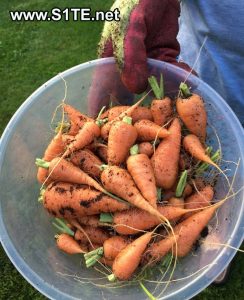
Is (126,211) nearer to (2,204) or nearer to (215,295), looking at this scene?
(2,204)

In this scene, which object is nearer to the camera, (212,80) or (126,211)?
(126,211)

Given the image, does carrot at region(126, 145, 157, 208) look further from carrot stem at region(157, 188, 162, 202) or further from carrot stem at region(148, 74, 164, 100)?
carrot stem at region(148, 74, 164, 100)

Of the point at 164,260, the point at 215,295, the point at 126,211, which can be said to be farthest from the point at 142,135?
the point at 215,295

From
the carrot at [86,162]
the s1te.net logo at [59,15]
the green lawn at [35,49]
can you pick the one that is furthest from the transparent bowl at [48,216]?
the s1te.net logo at [59,15]

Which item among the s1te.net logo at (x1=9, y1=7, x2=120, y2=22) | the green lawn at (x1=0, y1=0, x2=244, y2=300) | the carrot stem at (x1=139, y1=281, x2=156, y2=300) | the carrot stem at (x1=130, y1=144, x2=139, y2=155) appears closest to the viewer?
the carrot stem at (x1=139, y1=281, x2=156, y2=300)

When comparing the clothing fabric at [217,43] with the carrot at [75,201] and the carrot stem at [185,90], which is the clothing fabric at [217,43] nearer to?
the carrot stem at [185,90]

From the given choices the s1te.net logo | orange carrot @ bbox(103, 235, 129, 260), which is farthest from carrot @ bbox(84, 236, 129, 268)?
the s1te.net logo
